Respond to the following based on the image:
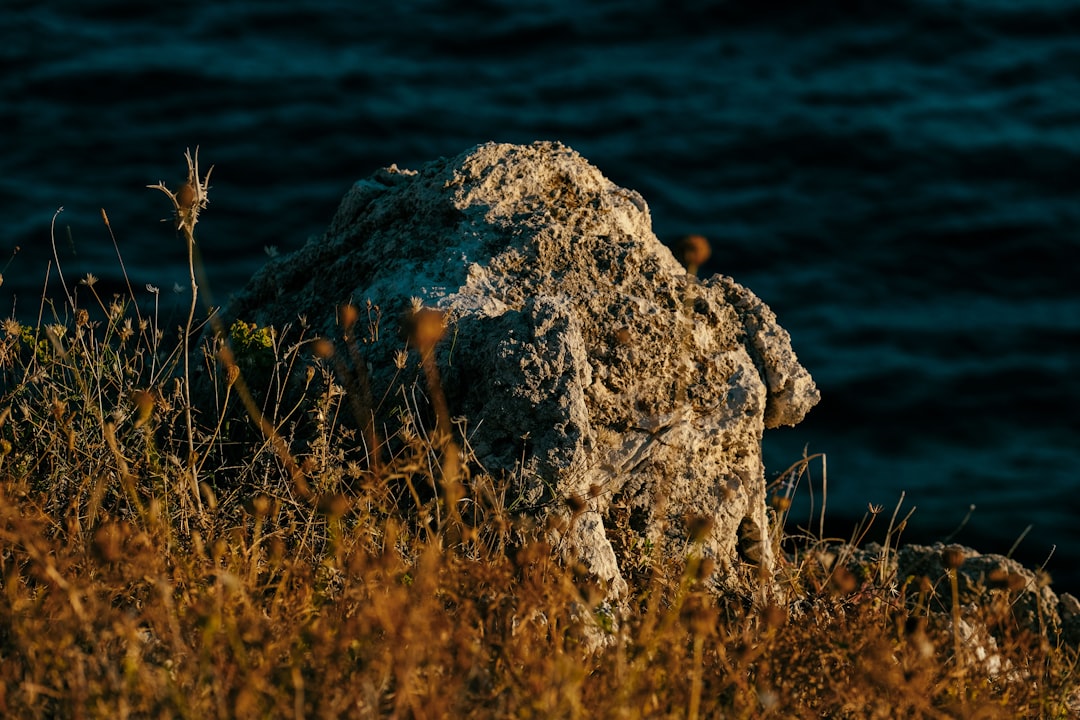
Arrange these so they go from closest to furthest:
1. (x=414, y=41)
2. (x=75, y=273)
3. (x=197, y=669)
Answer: (x=197, y=669) → (x=75, y=273) → (x=414, y=41)

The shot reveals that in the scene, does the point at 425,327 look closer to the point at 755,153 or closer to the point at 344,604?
the point at 344,604

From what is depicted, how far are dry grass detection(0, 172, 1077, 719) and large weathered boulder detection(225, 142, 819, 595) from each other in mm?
147

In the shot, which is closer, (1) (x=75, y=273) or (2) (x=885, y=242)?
(1) (x=75, y=273)

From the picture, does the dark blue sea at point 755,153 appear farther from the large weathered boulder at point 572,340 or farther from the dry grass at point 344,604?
the dry grass at point 344,604

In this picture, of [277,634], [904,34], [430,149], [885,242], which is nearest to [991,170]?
[885,242]

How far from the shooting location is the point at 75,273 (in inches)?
349

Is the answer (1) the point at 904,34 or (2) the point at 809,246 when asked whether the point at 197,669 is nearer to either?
(2) the point at 809,246

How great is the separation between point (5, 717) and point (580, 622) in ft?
4.27

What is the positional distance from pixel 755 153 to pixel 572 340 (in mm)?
8131

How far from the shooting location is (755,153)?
11484 mm

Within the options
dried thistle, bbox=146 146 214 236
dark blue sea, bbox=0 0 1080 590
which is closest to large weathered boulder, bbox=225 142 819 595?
dried thistle, bbox=146 146 214 236

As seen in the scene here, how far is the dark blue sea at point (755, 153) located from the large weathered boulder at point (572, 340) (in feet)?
11.9

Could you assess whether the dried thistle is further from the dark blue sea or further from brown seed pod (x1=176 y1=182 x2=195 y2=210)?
the dark blue sea

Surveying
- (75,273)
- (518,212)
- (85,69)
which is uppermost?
(518,212)
